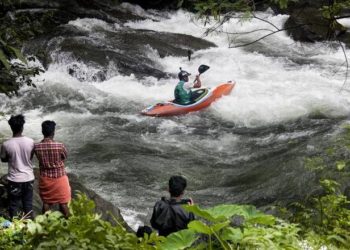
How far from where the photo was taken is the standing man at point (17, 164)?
15.6 ft

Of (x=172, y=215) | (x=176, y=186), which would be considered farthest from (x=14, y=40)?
(x=172, y=215)

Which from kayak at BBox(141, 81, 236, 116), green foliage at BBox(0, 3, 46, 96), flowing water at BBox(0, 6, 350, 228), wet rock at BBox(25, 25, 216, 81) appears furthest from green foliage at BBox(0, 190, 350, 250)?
wet rock at BBox(25, 25, 216, 81)

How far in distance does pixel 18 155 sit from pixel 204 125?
23.0 feet

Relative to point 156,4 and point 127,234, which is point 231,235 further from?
point 156,4

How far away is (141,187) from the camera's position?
827 centimetres

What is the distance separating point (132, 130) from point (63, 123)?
151 centimetres

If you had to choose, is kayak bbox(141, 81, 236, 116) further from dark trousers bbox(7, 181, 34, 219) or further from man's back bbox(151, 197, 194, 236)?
man's back bbox(151, 197, 194, 236)

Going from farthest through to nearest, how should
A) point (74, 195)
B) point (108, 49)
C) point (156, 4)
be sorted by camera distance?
point (156, 4), point (108, 49), point (74, 195)

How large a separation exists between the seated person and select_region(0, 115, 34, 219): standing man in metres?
1.49

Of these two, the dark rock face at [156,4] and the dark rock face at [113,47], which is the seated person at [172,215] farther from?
the dark rock face at [156,4]

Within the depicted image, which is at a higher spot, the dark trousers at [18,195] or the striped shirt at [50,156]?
the striped shirt at [50,156]

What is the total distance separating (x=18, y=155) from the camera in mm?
4766

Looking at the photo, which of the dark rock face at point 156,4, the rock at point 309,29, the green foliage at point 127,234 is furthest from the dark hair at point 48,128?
the dark rock face at point 156,4

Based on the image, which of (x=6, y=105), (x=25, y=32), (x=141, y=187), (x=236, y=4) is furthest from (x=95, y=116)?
(x=236, y=4)
